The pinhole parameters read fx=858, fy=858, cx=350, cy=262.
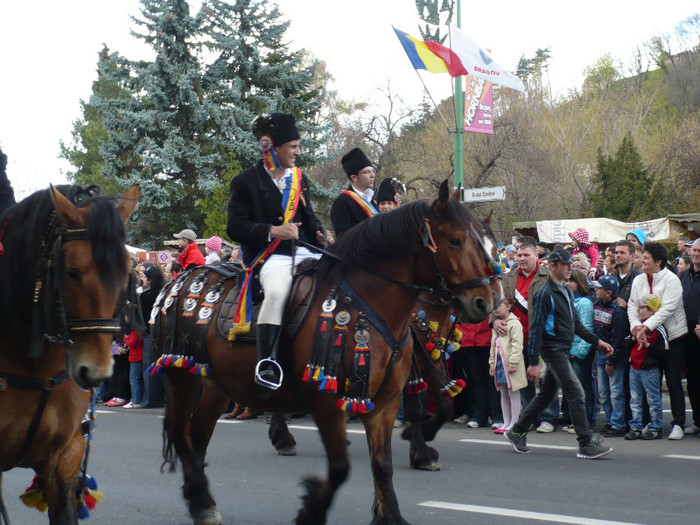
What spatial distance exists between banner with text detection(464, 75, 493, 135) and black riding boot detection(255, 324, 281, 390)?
12.4m

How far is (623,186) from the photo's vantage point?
3000 cm

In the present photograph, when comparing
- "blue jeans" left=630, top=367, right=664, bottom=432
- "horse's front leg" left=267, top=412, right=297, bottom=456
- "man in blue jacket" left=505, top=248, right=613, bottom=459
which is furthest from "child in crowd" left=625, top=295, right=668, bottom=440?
→ "horse's front leg" left=267, top=412, right=297, bottom=456

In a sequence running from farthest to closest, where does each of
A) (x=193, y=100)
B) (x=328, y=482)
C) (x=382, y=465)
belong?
(x=193, y=100)
(x=382, y=465)
(x=328, y=482)

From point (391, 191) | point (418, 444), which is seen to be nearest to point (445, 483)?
point (418, 444)

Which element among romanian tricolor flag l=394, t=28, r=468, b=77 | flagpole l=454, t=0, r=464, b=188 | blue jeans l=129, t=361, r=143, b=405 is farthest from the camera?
flagpole l=454, t=0, r=464, b=188

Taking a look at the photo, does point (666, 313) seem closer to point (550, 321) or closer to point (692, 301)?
point (692, 301)

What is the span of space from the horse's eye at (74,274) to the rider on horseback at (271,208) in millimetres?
2085

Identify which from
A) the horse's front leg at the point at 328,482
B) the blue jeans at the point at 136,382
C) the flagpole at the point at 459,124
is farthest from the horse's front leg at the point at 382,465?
the flagpole at the point at 459,124

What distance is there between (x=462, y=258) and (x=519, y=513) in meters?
2.12

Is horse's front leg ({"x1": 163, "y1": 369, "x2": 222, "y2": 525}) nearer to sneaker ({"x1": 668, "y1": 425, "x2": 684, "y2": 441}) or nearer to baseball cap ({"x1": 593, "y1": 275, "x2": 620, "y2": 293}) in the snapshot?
sneaker ({"x1": 668, "y1": 425, "x2": 684, "y2": 441})

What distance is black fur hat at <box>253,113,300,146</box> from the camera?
617 centimetres

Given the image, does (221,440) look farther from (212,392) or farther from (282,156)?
(282,156)

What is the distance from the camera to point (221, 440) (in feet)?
33.3

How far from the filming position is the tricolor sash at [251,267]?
19.3 feet
